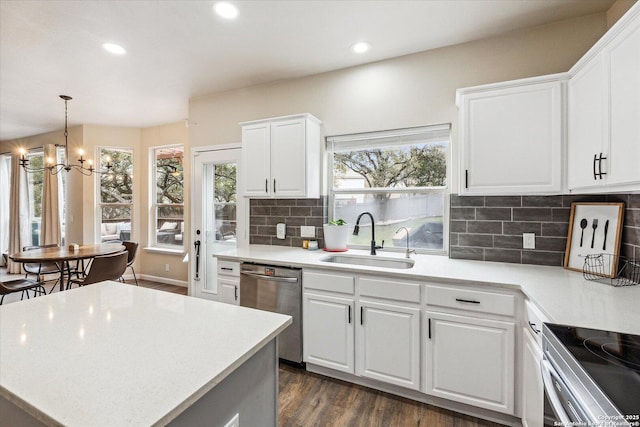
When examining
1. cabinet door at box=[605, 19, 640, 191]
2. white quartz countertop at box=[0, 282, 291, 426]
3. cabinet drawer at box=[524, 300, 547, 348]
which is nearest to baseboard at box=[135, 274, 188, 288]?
white quartz countertop at box=[0, 282, 291, 426]

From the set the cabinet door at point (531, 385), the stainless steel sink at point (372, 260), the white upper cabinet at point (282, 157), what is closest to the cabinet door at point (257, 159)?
the white upper cabinet at point (282, 157)

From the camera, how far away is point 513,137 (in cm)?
197

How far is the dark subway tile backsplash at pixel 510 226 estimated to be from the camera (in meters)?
2.09

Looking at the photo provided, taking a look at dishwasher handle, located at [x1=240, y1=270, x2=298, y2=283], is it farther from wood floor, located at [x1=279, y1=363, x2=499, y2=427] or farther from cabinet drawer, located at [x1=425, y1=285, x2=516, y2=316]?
cabinet drawer, located at [x1=425, y1=285, x2=516, y2=316]

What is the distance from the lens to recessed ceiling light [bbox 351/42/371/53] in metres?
2.44

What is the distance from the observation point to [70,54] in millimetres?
2627

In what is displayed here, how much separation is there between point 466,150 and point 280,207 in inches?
74.1

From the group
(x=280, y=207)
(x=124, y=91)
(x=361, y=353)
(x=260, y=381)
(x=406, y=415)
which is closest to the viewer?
(x=260, y=381)

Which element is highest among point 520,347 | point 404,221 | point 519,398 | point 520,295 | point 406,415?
point 404,221

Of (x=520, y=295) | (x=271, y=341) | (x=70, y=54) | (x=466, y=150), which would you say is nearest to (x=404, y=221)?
(x=466, y=150)

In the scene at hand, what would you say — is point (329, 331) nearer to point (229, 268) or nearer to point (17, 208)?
point (229, 268)

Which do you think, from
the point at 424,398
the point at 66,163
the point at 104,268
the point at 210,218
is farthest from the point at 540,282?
the point at 66,163

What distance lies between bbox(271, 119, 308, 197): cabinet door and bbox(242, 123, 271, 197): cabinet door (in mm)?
67

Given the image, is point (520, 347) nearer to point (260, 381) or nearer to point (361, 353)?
point (361, 353)
